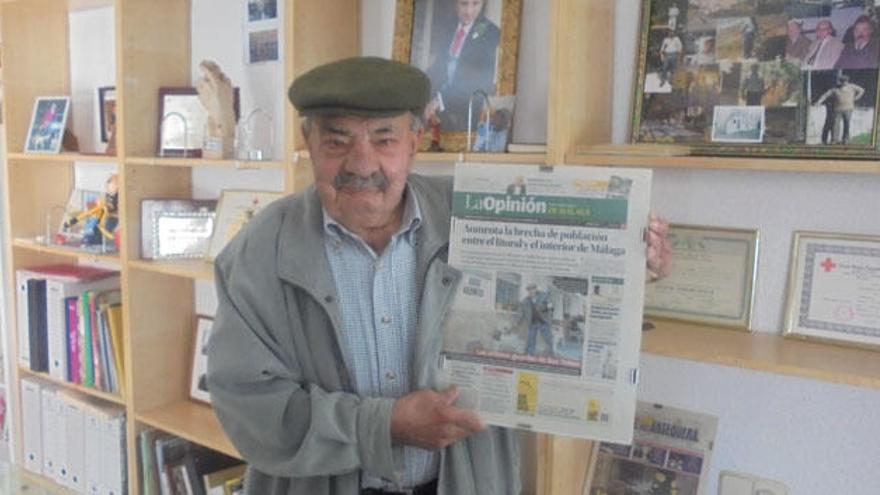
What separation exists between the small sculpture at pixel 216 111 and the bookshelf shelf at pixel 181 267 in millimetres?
344

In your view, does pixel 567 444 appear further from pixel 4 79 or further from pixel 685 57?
pixel 4 79

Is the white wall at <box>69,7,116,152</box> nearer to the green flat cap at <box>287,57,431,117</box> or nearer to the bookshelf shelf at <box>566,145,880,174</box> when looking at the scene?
the green flat cap at <box>287,57,431,117</box>

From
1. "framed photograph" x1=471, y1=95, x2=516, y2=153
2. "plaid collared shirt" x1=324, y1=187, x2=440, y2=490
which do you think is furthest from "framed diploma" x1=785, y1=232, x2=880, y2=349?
"plaid collared shirt" x1=324, y1=187, x2=440, y2=490

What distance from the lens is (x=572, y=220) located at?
4.10 ft

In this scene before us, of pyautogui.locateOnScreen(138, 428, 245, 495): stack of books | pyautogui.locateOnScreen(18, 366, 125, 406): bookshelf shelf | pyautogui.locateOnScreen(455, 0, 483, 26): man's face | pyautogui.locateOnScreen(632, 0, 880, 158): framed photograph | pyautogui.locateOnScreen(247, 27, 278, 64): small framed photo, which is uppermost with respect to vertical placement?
pyautogui.locateOnScreen(455, 0, 483, 26): man's face

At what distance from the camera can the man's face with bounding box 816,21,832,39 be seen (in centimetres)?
149

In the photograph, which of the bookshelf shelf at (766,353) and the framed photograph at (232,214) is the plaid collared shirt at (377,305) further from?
the framed photograph at (232,214)

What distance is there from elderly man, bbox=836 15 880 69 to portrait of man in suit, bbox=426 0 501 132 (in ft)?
2.58

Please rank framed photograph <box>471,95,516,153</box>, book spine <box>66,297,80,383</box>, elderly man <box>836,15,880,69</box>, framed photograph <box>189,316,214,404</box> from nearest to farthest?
1. elderly man <box>836,15,880,69</box>
2. framed photograph <box>471,95,516,153</box>
3. framed photograph <box>189,316,214,404</box>
4. book spine <box>66,297,80,383</box>

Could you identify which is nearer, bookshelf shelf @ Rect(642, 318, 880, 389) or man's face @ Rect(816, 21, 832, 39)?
bookshelf shelf @ Rect(642, 318, 880, 389)

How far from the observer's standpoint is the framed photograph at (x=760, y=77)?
1468 millimetres

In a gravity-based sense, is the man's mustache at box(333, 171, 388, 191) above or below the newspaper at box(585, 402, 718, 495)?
above

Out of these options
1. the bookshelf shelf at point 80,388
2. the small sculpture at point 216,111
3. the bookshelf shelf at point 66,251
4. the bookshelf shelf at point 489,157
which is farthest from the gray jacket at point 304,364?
the bookshelf shelf at point 80,388

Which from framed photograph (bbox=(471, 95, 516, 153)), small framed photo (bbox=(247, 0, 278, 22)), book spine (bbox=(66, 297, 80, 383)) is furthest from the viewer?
book spine (bbox=(66, 297, 80, 383))
